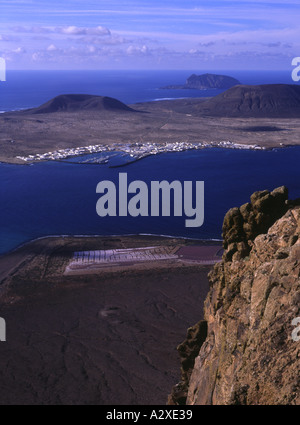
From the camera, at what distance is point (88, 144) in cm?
6356

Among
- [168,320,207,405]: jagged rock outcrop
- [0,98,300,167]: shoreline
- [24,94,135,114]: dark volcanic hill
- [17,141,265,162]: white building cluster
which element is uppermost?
[24,94,135,114]: dark volcanic hill

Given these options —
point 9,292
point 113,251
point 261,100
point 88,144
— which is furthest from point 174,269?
point 261,100

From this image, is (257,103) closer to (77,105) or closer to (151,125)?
(151,125)

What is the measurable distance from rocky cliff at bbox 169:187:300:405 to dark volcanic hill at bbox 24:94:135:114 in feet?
306

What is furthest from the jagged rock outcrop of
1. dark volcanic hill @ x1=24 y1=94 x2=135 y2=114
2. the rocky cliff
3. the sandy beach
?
dark volcanic hill @ x1=24 y1=94 x2=135 y2=114

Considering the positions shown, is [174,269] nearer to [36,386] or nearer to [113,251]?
[113,251]

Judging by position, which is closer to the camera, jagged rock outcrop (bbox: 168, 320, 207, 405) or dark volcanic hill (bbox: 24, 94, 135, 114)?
jagged rock outcrop (bbox: 168, 320, 207, 405)

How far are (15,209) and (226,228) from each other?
2951cm

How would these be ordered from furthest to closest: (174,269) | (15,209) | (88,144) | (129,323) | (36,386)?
(88,144), (15,209), (174,269), (129,323), (36,386)

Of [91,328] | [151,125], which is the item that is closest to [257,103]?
[151,125]

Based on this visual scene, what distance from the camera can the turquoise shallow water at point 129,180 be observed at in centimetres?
3164

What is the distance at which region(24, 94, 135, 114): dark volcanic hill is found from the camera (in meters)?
99.1

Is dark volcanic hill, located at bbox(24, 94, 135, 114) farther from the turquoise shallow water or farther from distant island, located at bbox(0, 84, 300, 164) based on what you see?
the turquoise shallow water

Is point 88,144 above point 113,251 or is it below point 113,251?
above
